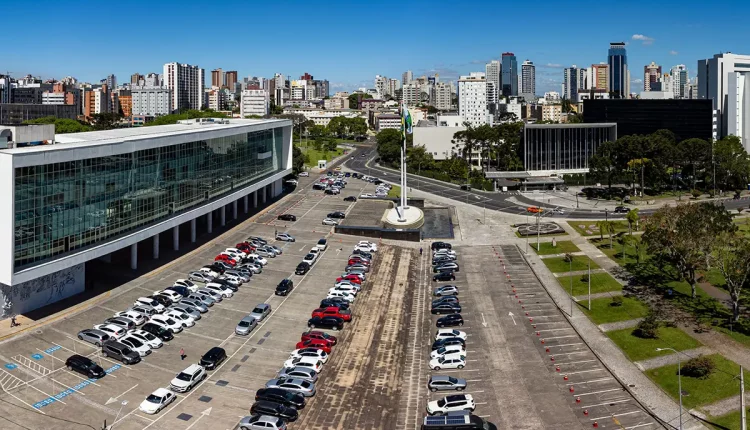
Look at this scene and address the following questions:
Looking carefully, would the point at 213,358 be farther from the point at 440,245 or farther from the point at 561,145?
the point at 561,145

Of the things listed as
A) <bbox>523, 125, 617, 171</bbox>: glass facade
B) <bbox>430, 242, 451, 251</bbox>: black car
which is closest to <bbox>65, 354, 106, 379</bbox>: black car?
<bbox>430, 242, 451, 251</bbox>: black car

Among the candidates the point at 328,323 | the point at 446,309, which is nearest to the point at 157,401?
the point at 328,323

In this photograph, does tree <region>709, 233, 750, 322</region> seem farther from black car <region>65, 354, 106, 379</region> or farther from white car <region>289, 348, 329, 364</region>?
black car <region>65, 354, 106, 379</region>

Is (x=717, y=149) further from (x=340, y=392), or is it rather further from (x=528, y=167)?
(x=340, y=392)

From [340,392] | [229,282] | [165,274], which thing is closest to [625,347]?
[340,392]

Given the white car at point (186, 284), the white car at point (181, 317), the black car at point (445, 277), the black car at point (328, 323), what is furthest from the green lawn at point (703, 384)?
the white car at point (186, 284)

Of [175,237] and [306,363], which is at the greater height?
[175,237]
